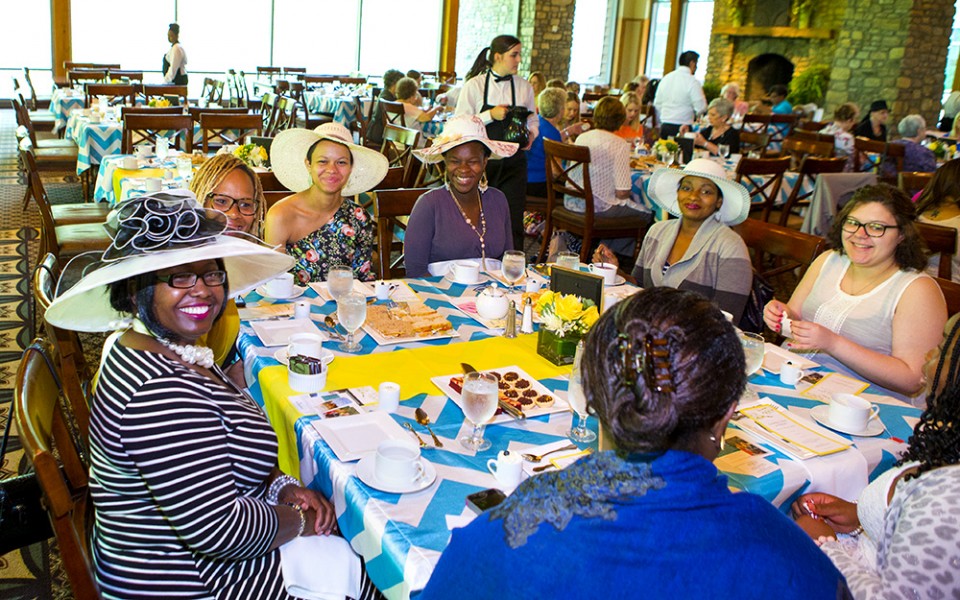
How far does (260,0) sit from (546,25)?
4.52 metres

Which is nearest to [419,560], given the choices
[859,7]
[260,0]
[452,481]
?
[452,481]

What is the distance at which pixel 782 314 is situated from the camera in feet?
7.78

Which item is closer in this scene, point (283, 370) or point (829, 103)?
point (283, 370)

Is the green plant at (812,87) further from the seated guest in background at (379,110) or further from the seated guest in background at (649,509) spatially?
the seated guest in background at (649,509)

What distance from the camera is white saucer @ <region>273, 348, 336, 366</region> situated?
1967 mm

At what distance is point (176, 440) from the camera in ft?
4.33

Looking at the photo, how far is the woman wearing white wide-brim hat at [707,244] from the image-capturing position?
2.84m

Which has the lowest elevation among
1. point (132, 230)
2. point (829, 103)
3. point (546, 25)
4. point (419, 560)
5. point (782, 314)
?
point (419, 560)

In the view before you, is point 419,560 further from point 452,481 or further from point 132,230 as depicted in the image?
point 132,230

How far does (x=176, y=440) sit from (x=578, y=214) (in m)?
4.14

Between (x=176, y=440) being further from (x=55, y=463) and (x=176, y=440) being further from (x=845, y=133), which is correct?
(x=845, y=133)

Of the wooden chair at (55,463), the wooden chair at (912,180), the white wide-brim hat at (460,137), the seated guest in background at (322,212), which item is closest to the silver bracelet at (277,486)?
the wooden chair at (55,463)

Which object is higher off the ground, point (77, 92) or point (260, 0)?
point (260, 0)

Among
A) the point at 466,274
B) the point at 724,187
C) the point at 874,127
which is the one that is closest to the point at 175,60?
the point at 874,127
